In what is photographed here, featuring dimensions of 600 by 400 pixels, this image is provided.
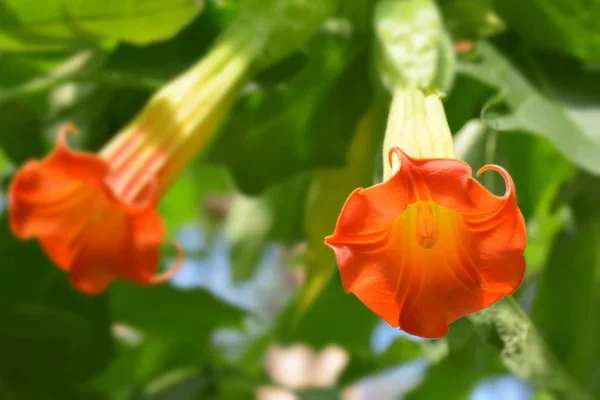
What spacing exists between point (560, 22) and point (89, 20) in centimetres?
30

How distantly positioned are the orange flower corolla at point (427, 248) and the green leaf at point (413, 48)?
10 centimetres

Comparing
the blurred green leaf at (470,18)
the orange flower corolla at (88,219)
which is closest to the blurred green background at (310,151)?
the blurred green leaf at (470,18)

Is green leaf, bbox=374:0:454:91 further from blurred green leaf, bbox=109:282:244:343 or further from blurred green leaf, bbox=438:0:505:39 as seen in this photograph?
blurred green leaf, bbox=109:282:244:343

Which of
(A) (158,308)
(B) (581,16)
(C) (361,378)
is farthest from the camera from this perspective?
(C) (361,378)

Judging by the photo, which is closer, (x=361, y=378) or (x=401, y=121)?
(x=401, y=121)

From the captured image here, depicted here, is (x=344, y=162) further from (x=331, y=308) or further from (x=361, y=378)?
(x=361, y=378)

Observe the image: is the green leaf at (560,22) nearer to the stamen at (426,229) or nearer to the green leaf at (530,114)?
the green leaf at (530,114)

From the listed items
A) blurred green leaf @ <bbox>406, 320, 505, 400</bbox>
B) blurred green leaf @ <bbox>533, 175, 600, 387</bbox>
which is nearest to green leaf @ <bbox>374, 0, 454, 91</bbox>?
blurred green leaf @ <bbox>533, 175, 600, 387</bbox>

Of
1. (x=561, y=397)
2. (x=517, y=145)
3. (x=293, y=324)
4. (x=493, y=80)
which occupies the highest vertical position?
(x=493, y=80)

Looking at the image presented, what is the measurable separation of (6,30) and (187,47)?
12 centimetres

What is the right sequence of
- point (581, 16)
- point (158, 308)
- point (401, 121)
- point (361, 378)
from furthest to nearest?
point (361, 378) < point (158, 308) < point (581, 16) < point (401, 121)

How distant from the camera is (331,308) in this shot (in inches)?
31.1

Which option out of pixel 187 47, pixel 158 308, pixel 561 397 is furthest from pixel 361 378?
pixel 187 47

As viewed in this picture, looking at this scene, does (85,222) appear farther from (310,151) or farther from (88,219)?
(310,151)
